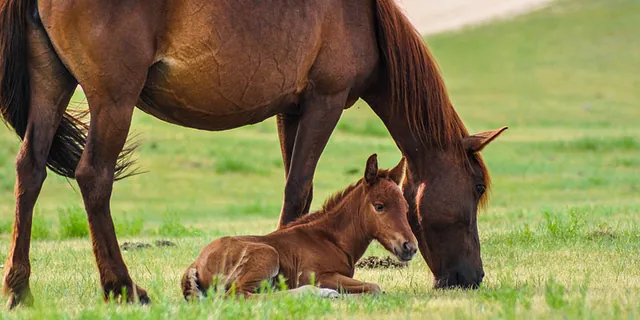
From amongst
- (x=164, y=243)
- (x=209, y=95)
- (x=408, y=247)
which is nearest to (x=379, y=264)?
(x=408, y=247)

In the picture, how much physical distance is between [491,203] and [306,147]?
12.2m

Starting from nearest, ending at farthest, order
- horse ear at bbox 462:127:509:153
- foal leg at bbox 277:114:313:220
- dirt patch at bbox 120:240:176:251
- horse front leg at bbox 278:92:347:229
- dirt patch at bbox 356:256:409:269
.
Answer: horse front leg at bbox 278:92:347:229 → horse ear at bbox 462:127:509:153 → foal leg at bbox 277:114:313:220 → dirt patch at bbox 356:256:409:269 → dirt patch at bbox 120:240:176:251

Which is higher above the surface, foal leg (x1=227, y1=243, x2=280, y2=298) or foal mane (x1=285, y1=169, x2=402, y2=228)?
foal mane (x1=285, y1=169, x2=402, y2=228)

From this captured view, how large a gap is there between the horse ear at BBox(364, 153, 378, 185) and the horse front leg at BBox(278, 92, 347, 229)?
0.61 metres

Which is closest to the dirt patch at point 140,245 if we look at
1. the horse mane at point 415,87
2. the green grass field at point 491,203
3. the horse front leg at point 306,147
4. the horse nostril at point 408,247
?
the green grass field at point 491,203

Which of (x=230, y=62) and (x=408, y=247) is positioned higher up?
(x=230, y=62)

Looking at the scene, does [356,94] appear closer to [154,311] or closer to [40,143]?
[40,143]

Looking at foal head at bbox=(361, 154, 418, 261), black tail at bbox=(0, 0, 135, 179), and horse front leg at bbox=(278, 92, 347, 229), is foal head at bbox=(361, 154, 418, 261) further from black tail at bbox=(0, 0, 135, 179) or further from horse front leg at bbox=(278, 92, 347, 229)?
black tail at bbox=(0, 0, 135, 179)

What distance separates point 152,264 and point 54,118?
9.53ft

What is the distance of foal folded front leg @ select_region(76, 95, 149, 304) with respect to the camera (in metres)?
6.25

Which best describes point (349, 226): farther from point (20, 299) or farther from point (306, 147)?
point (20, 299)

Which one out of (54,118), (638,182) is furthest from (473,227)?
(638,182)

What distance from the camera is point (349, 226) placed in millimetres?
6953

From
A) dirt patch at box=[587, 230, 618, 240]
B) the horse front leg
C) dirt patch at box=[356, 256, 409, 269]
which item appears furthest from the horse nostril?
dirt patch at box=[587, 230, 618, 240]
